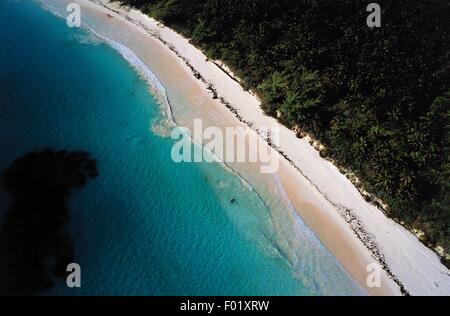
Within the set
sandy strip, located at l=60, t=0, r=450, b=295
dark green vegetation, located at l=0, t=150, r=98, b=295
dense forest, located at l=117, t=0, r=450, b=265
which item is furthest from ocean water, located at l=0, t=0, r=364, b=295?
dense forest, located at l=117, t=0, r=450, b=265

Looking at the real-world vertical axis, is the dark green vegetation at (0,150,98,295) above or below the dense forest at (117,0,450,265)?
below

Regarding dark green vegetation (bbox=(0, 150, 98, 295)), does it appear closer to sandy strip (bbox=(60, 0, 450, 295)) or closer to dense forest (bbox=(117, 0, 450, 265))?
sandy strip (bbox=(60, 0, 450, 295))

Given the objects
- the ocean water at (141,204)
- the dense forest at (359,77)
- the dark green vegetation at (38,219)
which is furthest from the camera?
the dense forest at (359,77)

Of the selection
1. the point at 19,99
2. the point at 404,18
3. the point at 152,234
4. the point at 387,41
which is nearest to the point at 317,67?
the point at 387,41

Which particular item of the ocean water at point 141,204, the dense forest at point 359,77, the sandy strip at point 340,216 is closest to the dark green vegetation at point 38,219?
the ocean water at point 141,204

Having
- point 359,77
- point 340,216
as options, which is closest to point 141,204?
point 340,216

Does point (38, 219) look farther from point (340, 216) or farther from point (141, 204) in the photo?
point (340, 216)

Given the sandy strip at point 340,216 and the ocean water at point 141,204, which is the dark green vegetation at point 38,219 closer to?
the ocean water at point 141,204
